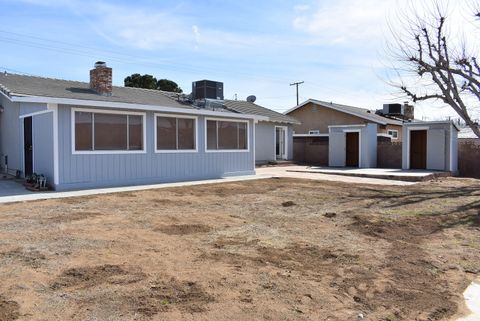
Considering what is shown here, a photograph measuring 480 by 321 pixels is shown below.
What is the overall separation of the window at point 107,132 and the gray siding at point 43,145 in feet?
2.13

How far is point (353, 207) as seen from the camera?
→ 8852 mm

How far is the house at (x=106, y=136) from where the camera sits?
10.9 meters

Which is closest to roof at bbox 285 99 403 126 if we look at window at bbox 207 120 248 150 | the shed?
the shed

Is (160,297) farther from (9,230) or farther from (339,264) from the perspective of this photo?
(9,230)

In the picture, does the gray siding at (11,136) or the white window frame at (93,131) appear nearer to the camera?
the white window frame at (93,131)

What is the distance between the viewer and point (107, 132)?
38.3 feet

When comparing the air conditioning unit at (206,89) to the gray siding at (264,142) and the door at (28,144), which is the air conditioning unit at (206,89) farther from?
the door at (28,144)

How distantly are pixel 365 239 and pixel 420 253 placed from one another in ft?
2.81

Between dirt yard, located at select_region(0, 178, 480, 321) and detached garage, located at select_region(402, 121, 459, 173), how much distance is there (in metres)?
9.84

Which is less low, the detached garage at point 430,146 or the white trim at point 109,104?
the white trim at point 109,104

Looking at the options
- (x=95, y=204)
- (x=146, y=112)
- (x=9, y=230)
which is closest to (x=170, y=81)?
(x=146, y=112)

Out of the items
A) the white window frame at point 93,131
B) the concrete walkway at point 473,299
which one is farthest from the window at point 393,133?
the concrete walkway at point 473,299

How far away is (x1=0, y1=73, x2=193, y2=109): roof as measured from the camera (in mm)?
11531

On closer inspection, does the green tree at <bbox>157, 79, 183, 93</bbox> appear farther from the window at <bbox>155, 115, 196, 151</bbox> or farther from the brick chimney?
the window at <bbox>155, 115, 196, 151</bbox>
